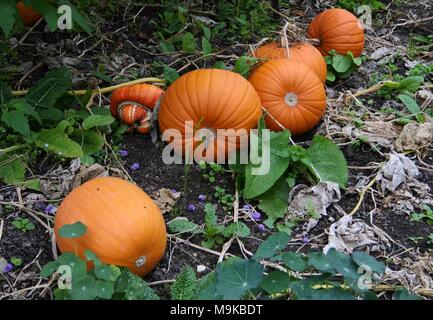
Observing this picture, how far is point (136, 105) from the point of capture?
3.53m

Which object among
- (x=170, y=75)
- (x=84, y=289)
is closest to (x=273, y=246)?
(x=84, y=289)

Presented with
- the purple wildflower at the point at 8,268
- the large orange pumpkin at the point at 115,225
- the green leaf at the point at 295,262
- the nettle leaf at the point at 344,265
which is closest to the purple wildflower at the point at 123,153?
the large orange pumpkin at the point at 115,225

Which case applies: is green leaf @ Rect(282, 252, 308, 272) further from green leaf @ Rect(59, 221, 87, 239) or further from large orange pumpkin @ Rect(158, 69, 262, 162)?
large orange pumpkin @ Rect(158, 69, 262, 162)

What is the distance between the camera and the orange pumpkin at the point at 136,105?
3496 mm

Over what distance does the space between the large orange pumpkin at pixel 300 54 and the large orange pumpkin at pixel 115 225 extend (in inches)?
61.2

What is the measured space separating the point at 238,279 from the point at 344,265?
366 millimetres

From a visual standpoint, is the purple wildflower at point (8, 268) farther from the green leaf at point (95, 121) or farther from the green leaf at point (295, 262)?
the green leaf at point (295, 262)

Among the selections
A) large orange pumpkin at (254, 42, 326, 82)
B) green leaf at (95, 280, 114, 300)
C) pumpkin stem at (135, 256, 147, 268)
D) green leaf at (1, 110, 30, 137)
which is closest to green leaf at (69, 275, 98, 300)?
green leaf at (95, 280, 114, 300)

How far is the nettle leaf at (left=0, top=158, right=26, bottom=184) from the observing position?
10.0 ft

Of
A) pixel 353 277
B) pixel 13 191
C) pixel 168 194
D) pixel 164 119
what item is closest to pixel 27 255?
pixel 13 191

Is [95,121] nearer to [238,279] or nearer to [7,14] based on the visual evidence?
[7,14]

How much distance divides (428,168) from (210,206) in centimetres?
131

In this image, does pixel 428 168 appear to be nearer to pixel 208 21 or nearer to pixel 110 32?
pixel 208 21

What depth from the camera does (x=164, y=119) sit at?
3393 mm
